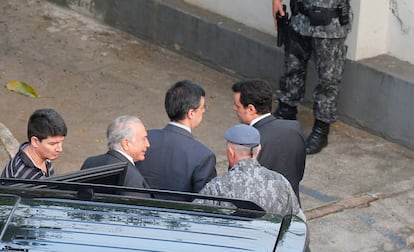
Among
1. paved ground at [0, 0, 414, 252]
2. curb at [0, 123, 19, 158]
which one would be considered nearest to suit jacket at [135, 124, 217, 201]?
paved ground at [0, 0, 414, 252]

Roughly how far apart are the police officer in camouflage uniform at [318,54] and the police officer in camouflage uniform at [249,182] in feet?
10.9

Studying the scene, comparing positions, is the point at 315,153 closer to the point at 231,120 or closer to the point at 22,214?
the point at 231,120

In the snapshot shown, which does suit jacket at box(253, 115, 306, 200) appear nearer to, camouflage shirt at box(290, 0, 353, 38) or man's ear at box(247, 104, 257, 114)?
man's ear at box(247, 104, 257, 114)

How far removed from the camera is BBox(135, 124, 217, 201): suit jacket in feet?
18.2

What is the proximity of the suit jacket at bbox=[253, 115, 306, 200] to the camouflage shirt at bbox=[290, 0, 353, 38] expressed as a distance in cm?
240

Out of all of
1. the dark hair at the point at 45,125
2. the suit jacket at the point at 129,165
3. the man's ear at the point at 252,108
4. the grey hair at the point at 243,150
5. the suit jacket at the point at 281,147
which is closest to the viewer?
the grey hair at the point at 243,150

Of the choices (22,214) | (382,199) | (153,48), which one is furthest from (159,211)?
(153,48)

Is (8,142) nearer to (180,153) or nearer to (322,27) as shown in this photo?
(322,27)

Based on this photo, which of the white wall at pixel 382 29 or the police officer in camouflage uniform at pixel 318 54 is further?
the white wall at pixel 382 29

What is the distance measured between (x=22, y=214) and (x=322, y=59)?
505cm

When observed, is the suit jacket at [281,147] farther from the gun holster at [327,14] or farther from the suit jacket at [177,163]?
the gun holster at [327,14]

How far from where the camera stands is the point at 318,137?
848 centimetres

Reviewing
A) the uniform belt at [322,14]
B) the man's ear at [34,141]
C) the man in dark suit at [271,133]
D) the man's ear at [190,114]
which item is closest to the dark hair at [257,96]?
the man in dark suit at [271,133]

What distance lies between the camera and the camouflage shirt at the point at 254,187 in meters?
4.89
